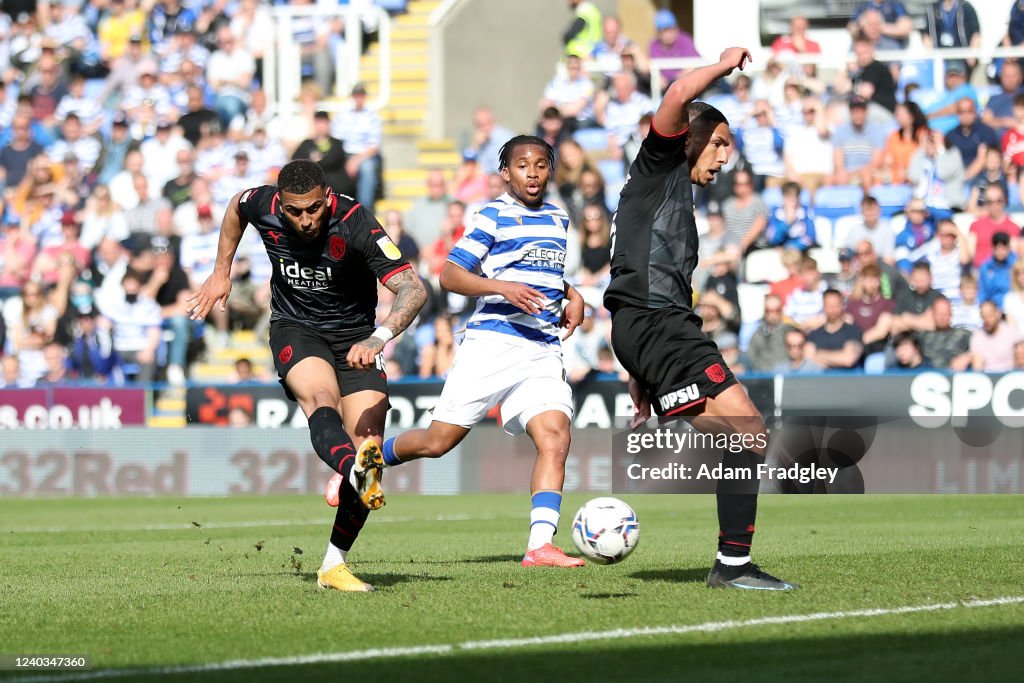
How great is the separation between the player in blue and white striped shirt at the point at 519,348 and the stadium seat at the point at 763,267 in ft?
34.8

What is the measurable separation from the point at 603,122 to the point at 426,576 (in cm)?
1382

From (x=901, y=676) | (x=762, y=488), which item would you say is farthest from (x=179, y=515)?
(x=901, y=676)

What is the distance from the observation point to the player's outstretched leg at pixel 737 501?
7.64 m

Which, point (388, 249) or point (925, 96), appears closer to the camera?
point (388, 249)

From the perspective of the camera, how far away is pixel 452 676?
5.64m

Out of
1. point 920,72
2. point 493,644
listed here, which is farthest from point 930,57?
point 493,644

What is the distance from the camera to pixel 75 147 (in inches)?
1021

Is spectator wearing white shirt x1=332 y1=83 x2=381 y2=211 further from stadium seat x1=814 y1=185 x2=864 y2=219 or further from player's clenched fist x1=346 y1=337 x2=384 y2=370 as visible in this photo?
player's clenched fist x1=346 y1=337 x2=384 y2=370

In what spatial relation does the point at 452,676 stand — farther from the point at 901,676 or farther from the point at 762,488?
the point at 762,488

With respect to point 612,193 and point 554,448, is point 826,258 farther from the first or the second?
point 554,448

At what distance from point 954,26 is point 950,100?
1.45 m

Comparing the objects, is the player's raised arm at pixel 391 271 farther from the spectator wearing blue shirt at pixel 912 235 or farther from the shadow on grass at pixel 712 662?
the spectator wearing blue shirt at pixel 912 235

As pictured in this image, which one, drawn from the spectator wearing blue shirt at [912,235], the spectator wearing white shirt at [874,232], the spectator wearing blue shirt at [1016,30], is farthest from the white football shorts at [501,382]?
the spectator wearing blue shirt at [1016,30]

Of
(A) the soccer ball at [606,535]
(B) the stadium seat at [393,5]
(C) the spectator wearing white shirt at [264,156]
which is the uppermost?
(B) the stadium seat at [393,5]
